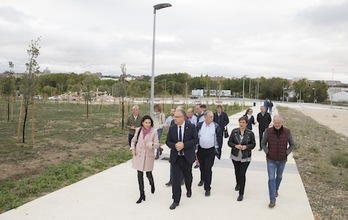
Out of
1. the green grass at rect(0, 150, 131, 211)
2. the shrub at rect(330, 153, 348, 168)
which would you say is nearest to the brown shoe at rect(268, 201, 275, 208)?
the green grass at rect(0, 150, 131, 211)

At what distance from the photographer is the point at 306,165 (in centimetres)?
934

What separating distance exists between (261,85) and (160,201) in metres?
107

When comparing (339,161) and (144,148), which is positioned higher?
(144,148)

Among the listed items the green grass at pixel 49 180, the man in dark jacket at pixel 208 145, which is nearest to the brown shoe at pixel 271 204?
the man in dark jacket at pixel 208 145

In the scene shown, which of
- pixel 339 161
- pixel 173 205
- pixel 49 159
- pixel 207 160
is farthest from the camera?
pixel 339 161

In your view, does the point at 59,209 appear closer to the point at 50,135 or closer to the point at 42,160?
the point at 42,160

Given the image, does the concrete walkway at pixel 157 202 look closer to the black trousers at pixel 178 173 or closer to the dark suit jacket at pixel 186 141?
the black trousers at pixel 178 173

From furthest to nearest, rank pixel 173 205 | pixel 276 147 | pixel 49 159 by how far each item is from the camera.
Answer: pixel 49 159
pixel 276 147
pixel 173 205

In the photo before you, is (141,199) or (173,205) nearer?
(173,205)

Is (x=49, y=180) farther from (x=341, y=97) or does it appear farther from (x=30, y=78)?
(x=341, y=97)

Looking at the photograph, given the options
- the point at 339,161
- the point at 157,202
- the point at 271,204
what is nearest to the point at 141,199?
the point at 157,202

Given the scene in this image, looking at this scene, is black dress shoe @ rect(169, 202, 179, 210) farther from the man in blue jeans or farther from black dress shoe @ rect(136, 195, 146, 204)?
the man in blue jeans

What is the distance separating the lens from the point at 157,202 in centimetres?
564

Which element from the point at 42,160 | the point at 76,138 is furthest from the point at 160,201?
the point at 76,138
